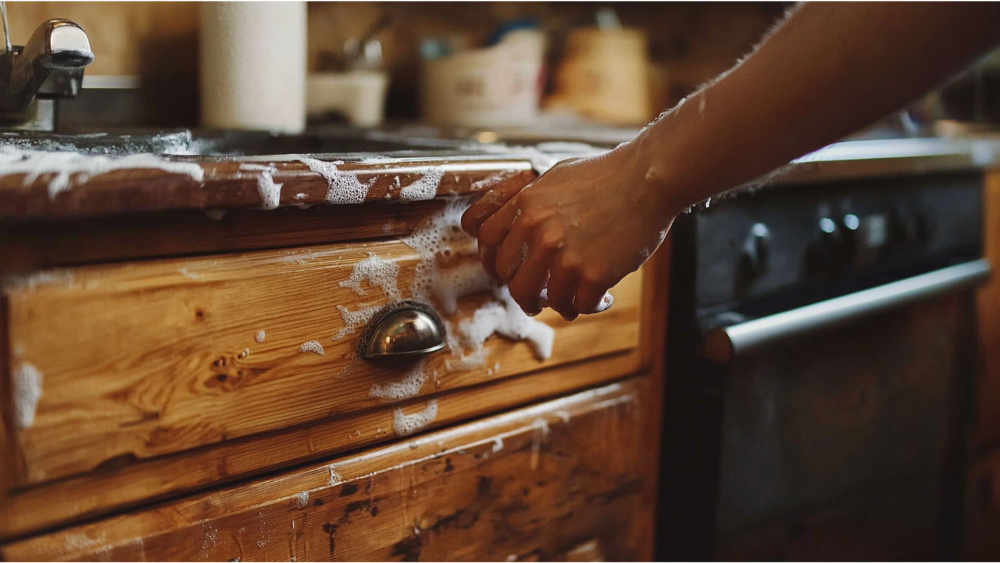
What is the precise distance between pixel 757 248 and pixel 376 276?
42 centimetres

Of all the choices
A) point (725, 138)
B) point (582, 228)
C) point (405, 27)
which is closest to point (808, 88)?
point (725, 138)

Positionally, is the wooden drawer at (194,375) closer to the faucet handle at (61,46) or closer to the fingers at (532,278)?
the fingers at (532,278)

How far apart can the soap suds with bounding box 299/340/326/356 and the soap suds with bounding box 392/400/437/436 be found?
8 cm

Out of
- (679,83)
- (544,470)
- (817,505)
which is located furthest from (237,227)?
(679,83)

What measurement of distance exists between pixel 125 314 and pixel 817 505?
29.5 inches

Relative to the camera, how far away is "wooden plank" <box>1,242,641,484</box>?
0.40m

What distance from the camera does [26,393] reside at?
390 mm

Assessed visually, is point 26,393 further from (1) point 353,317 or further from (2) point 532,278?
(2) point 532,278

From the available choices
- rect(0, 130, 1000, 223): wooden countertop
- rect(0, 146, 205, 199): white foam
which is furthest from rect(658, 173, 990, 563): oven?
rect(0, 146, 205, 199): white foam

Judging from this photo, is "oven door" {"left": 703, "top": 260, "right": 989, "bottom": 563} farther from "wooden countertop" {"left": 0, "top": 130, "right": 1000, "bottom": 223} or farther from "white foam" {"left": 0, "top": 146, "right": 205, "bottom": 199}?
"white foam" {"left": 0, "top": 146, "right": 205, "bottom": 199}

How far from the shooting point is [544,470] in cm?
63

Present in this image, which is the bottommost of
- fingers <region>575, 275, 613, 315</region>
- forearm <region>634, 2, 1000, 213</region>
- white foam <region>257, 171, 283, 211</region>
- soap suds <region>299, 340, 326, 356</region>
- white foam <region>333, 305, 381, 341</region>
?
soap suds <region>299, 340, 326, 356</region>

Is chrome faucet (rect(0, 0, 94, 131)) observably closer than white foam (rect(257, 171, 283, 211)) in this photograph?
No

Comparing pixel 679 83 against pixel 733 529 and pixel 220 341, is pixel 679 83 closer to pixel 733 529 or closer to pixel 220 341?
pixel 733 529
